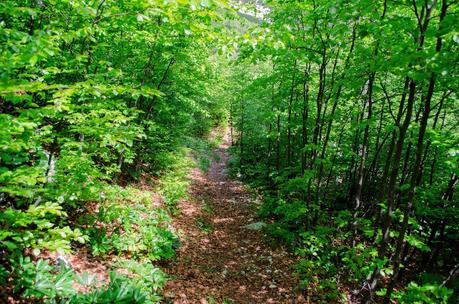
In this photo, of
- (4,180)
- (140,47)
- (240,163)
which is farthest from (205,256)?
(240,163)

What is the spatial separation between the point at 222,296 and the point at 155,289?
71.6 inches

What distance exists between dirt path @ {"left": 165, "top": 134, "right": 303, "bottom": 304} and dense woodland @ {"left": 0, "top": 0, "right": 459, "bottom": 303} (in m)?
0.48

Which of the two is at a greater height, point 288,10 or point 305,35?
point 288,10

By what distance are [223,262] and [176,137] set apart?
25.9ft

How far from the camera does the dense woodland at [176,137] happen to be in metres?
3.18

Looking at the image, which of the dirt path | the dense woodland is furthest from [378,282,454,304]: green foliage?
the dirt path

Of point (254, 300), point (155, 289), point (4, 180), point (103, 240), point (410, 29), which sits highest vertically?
point (410, 29)

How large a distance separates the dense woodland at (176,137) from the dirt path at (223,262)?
48cm

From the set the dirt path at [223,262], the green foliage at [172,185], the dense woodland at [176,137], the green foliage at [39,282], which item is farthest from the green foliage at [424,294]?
the green foliage at [172,185]

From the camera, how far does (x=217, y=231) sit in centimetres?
978

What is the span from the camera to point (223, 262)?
25.5ft

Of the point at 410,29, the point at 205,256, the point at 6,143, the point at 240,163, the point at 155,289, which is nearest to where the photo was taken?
the point at 6,143

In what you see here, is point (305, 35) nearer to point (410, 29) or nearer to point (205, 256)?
point (410, 29)

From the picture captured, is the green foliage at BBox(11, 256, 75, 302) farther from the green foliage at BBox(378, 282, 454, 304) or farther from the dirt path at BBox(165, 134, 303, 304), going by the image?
the green foliage at BBox(378, 282, 454, 304)
